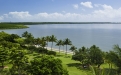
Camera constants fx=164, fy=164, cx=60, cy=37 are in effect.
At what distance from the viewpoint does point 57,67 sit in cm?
2456

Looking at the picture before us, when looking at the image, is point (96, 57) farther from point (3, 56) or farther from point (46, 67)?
point (3, 56)

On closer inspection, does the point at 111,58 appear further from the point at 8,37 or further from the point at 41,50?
the point at 8,37

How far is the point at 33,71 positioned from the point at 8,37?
5560 centimetres

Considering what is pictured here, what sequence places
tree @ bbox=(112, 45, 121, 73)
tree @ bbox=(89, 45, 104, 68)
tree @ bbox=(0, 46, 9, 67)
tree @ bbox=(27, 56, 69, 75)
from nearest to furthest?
tree @ bbox=(27, 56, 69, 75) → tree @ bbox=(112, 45, 121, 73) → tree @ bbox=(0, 46, 9, 67) → tree @ bbox=(89, 45, 104, 68)

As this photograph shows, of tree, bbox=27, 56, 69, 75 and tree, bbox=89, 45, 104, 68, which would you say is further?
tree, bbox=89, 45, 104, 68

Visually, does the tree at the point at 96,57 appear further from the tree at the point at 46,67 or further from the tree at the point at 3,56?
the tree at the point at 3,56

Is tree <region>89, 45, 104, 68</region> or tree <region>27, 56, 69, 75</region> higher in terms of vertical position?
tree <region>27, 56, 69, 75</region>

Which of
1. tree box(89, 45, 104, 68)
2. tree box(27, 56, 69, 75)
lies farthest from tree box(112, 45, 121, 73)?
tree box(27, 56, 69, 75)

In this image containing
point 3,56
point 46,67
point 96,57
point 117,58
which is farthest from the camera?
point 96,57

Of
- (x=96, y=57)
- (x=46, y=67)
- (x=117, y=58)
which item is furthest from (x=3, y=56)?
(x=117, y=58)

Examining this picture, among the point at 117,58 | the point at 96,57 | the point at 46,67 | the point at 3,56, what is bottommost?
the point at 96,57

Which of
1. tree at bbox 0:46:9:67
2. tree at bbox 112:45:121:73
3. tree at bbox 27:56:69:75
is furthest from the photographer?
tree at bbox 0:46:9:67

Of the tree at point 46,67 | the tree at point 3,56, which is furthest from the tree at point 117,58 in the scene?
the tree at point 3,56

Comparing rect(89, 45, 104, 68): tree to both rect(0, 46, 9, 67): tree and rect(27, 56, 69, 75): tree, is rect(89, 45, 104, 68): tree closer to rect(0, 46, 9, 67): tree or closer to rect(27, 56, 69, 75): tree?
rect(27, 56, 69, 75): tree
